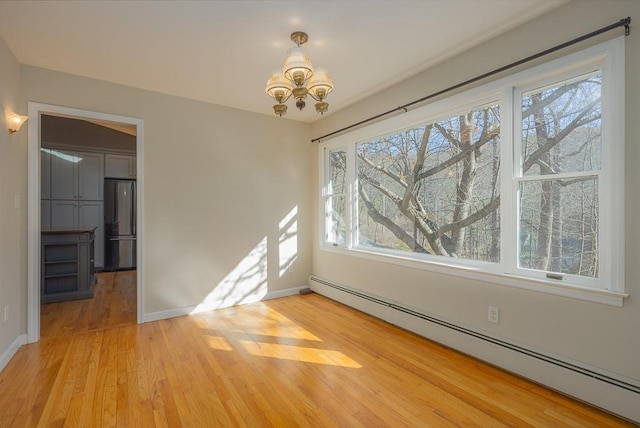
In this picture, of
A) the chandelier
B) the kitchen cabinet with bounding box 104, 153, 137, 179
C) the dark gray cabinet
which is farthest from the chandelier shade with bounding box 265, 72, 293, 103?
the kitchen cabinet with bounding box 104, 153, 137, 179

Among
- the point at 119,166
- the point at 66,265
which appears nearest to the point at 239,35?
the point at 66,265

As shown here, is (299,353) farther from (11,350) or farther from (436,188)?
(11,350)

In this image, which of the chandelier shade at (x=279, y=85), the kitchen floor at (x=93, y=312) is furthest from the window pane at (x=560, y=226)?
the kitchen floor at (x=93, y=312)

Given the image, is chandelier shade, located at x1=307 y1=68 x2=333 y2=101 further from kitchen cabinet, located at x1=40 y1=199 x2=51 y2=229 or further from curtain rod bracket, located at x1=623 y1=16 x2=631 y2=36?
kitchen cabinet, located at x1=40 y1=199 x2=51 y2=229

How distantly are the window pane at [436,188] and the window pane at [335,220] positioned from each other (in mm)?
356

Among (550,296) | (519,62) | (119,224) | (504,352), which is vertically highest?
(519,62)

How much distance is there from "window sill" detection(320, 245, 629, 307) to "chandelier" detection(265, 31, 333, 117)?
177 cm

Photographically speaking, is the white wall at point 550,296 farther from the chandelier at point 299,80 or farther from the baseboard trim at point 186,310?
the baseboard trim at point 186,310

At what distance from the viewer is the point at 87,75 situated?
10.7ft

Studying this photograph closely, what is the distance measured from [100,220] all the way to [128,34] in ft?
17.9

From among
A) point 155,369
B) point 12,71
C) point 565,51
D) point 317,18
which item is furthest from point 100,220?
point 565,51

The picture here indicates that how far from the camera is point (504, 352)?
2475 millimetres

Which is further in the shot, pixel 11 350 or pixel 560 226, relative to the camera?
pixel 11 350

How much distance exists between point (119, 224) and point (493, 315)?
701 cm
